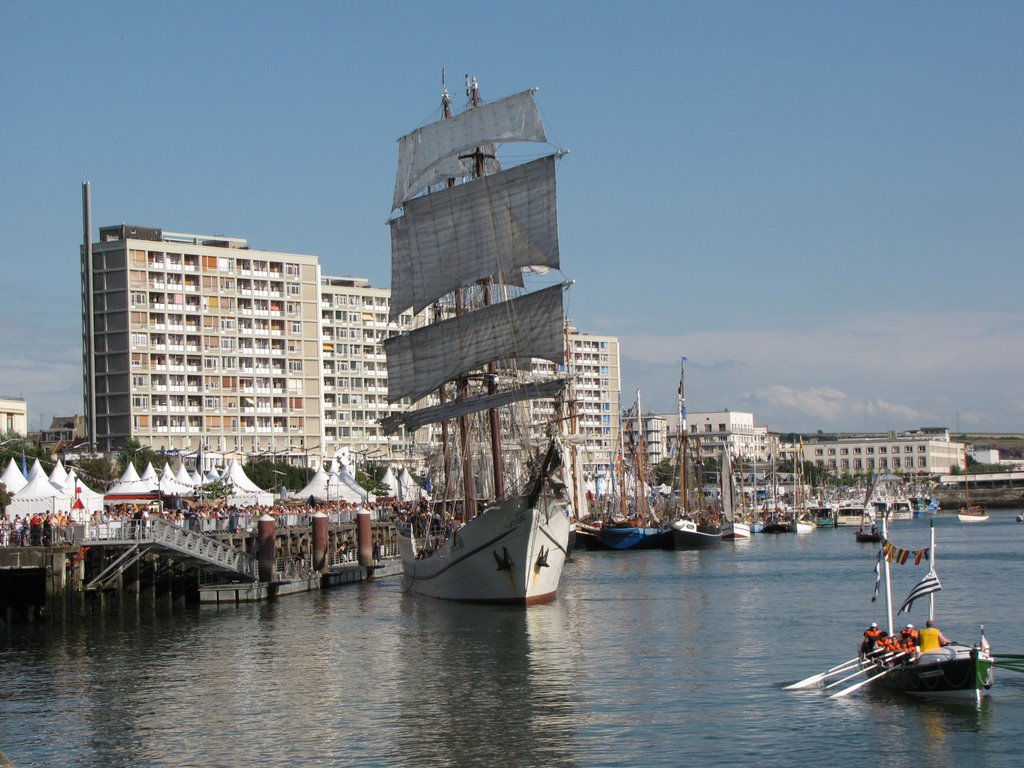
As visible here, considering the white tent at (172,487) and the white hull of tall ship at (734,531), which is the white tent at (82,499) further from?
the white hull of tall ship at (734,531)

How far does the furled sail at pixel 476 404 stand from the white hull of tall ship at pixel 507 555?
639cm

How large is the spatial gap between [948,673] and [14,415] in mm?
142019

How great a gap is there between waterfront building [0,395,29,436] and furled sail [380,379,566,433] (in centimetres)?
9538

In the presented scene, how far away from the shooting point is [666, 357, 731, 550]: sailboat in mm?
116625

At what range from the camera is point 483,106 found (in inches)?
2995

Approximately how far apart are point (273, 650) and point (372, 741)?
15.7 meters

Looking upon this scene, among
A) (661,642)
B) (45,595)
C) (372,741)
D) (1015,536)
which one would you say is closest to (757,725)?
(372,741)

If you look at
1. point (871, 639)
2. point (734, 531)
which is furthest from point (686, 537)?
point (871, 639)

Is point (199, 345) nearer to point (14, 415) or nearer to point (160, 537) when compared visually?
point (14, 415)

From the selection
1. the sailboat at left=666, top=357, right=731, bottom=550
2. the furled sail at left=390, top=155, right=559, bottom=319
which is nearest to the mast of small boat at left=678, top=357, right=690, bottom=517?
the sailboat at left=666, top=357, right=731, bottom=550

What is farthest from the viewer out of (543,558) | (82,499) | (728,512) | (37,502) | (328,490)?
(728,512)

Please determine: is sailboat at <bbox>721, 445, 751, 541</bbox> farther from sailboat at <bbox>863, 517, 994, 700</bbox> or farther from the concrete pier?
sailboat at <bbox>863, 517, 994, 700</bbox>

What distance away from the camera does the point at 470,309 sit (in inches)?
2990

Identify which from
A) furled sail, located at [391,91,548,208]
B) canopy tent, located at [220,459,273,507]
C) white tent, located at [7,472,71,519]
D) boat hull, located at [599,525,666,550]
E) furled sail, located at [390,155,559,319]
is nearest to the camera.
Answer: white tent, located at [7,472,71,519]
